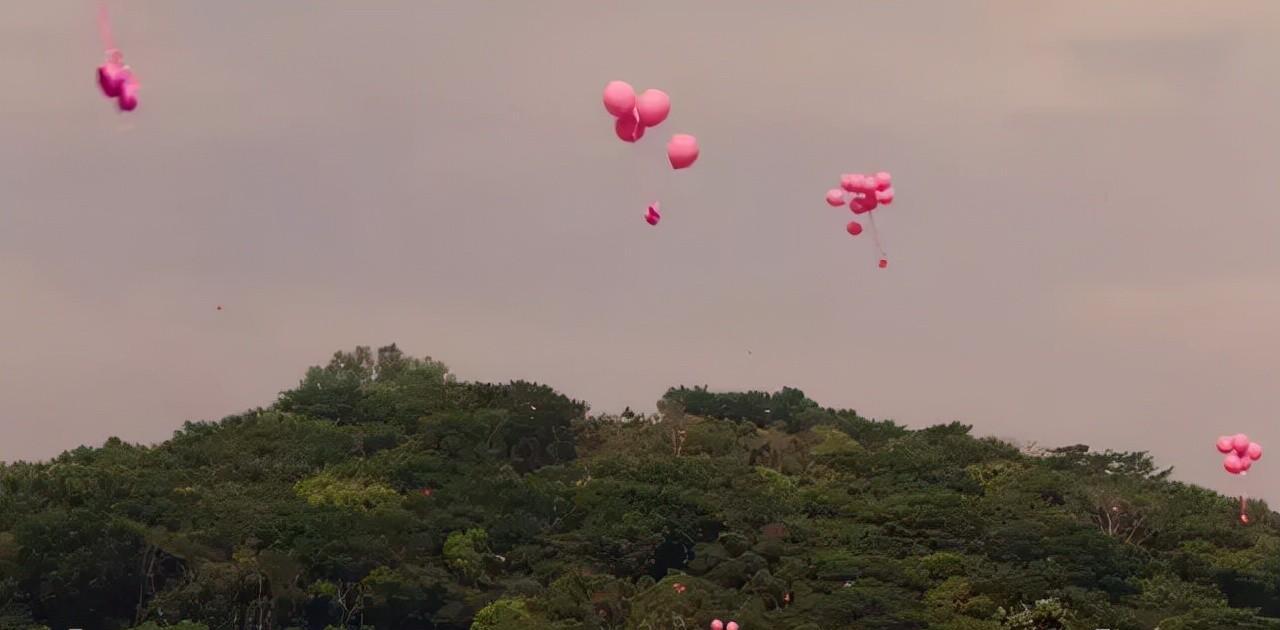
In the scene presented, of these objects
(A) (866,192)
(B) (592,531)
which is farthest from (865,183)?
(B) (592,531)

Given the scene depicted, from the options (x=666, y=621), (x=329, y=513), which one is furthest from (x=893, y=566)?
(x=329, y=513)

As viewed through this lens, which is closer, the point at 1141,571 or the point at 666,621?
the point at 666,621

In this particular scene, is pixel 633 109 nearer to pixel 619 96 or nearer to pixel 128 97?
pixel 619 96

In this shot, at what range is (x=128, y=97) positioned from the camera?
26422mm

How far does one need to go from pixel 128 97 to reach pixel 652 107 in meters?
9.15

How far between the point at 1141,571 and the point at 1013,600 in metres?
6.54

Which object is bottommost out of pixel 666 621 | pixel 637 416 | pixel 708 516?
pixel 666 621

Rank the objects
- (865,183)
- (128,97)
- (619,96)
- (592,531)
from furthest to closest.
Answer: (592,531) → (865,183) → (619,96) → (128,97)

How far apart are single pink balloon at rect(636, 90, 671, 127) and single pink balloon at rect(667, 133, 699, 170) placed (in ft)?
4.82

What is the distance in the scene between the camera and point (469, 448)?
77938 millimetres

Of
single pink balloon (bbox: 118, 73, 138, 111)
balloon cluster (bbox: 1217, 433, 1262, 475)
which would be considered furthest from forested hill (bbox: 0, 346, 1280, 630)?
single pink balloon (bbox: 118, 73, 138, 111)

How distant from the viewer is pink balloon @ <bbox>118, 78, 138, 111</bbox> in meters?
26.2

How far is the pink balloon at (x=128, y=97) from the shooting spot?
86.0ft

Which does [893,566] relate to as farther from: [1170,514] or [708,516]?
[1170,514]
